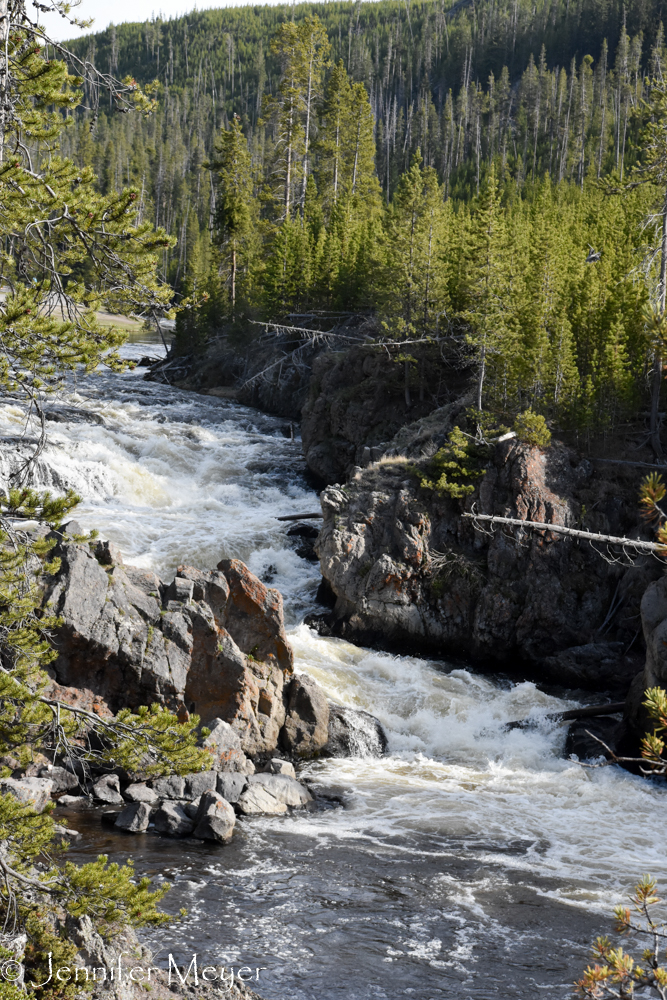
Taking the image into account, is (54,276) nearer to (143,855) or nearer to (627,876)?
(143,855)

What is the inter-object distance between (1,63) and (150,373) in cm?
4275

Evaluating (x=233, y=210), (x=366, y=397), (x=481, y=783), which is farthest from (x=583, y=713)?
(x=233, y=210)

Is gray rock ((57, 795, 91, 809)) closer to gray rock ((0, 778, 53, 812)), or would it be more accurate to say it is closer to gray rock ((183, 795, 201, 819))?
gray rock ((0, 778, 53, 812))

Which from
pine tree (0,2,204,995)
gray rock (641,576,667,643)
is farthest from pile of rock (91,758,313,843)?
gray rock (641,576,667,643)

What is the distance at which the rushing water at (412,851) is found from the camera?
1029 centimetres

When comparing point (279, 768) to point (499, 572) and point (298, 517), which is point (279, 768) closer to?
point (499, 572)

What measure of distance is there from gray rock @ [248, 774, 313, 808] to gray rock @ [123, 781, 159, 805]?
69.0 inches

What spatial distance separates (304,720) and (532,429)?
36.6ft

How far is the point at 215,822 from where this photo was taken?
13.1 metres

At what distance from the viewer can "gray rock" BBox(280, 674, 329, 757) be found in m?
17.2

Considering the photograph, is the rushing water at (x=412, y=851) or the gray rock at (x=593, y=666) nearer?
the rushing water at (x=412, y=851)

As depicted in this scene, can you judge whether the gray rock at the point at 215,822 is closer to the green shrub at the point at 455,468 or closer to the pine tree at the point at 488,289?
the green shrub at the point at 455,468

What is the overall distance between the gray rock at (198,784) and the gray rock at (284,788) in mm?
733

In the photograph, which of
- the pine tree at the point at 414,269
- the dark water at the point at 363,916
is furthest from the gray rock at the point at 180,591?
the pine tree at the point at 414,269
